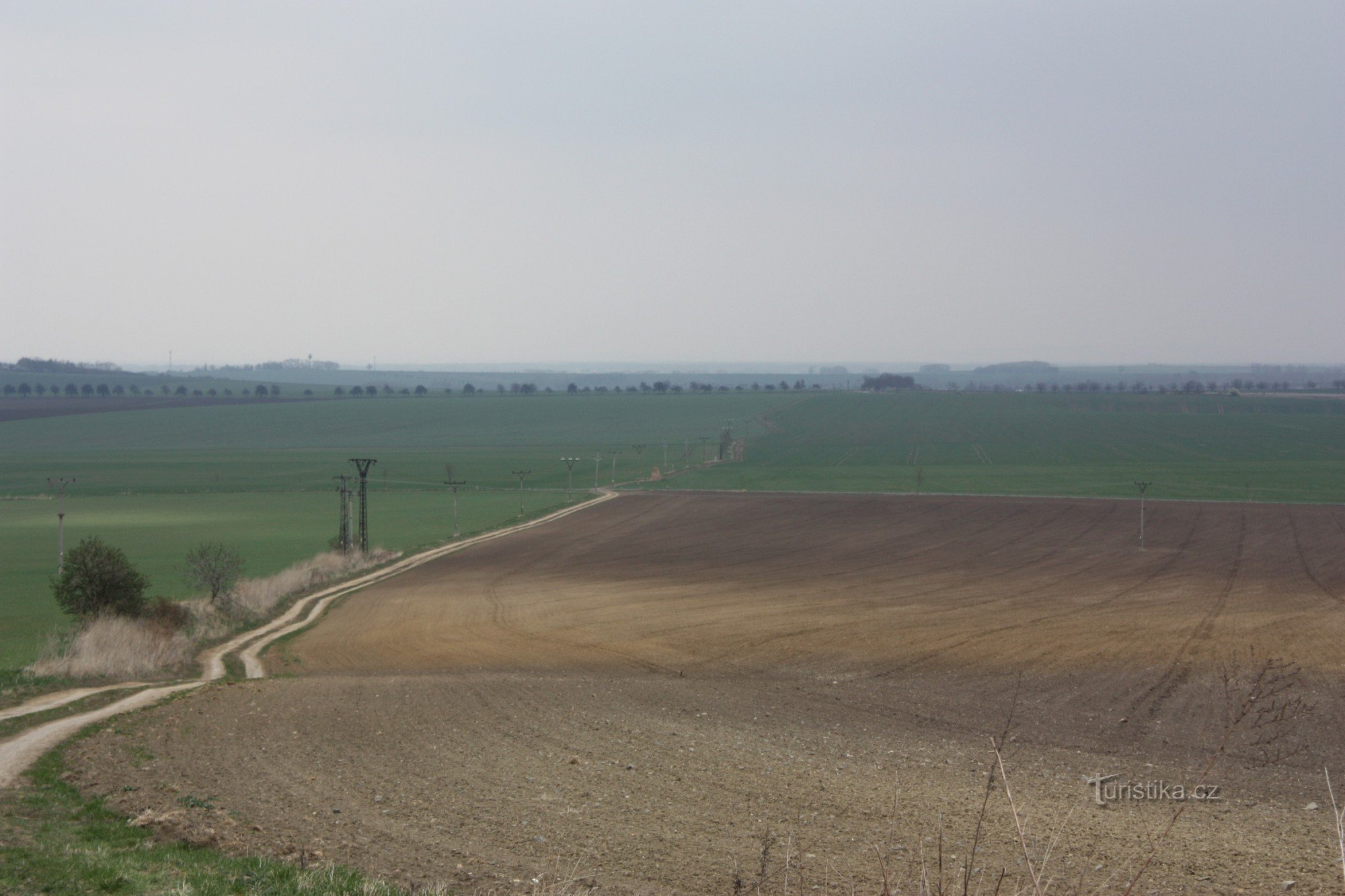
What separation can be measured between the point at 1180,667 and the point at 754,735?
11802 mm

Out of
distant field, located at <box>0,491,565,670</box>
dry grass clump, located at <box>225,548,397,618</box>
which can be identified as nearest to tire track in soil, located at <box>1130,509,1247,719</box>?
distant field, located at <box>0,491,565,670</box>

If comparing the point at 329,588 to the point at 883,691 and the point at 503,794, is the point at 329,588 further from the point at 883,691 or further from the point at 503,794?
the point at 503,794

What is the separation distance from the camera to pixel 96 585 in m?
31.5

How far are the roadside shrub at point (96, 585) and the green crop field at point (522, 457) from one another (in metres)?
1.61

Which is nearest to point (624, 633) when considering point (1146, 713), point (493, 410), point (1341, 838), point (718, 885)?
point (1146, 713)

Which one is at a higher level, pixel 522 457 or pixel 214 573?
pixel 214 573

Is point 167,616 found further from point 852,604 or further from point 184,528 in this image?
point 184,528

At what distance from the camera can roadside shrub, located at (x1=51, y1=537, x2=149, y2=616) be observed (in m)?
31.4

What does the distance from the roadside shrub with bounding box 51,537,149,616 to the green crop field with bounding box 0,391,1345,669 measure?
1612 millimetres

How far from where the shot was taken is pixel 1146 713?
19.0 m

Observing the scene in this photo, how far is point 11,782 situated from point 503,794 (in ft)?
21.3

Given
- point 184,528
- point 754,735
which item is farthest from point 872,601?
point 184,528

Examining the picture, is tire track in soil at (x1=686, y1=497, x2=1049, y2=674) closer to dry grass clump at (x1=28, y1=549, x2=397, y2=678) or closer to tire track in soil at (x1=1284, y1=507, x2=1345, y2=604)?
tire track in soil at (x1=1284, y1=507, x2=1345, y2=604)

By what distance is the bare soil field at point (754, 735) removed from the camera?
37.6ft
